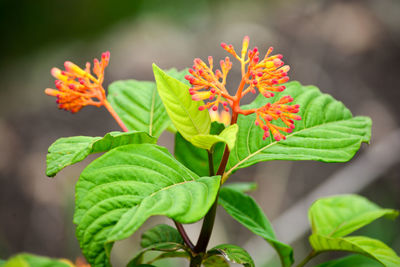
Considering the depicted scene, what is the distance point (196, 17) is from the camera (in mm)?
5207

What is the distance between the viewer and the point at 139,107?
1.17 meters

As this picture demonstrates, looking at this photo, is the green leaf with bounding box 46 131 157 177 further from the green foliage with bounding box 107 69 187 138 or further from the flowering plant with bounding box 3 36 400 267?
the green foliage with bounding box 107 69 187 138

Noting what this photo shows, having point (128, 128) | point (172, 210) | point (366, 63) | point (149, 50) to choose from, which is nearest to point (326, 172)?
point (366, 63)

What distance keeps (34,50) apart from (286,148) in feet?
16.5

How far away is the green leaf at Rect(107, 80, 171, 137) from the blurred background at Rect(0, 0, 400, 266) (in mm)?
1878

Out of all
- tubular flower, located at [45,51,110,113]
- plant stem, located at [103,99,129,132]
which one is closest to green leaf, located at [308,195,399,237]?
plant stem, located at [103,99,129,132]

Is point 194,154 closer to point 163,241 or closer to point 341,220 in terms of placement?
point 163,241

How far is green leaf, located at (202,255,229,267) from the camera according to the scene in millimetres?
978

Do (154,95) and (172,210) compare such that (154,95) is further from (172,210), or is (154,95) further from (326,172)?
(326,172)

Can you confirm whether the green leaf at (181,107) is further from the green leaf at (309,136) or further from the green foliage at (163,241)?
the green foliage at (163,241)

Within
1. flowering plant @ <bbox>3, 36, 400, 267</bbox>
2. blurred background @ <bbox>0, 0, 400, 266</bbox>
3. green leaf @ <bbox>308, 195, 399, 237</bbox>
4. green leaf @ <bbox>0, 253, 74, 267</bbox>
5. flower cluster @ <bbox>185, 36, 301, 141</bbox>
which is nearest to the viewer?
green leaf @ <bbox>0, 253, 74, 267</bbox>

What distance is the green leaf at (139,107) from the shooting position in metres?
1.11

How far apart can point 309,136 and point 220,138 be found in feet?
1.06

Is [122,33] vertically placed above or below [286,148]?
above
